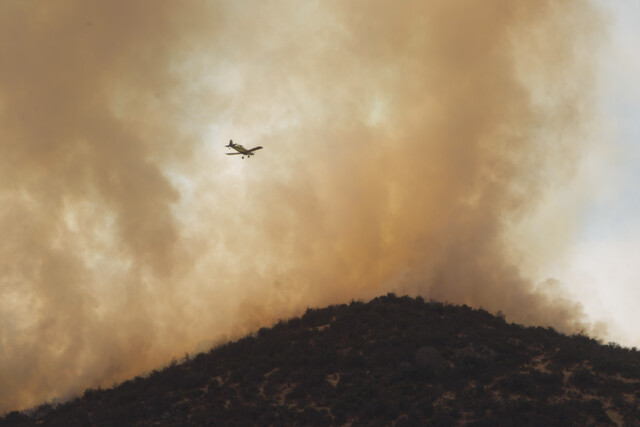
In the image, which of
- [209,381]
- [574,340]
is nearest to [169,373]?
[209,381]

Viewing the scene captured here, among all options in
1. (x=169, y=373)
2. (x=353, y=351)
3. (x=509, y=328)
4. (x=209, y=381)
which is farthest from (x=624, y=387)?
(x=169, y=373)

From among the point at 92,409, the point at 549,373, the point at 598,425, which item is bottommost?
the point at 598,425

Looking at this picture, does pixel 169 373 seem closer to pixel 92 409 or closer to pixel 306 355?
pixel 92 409

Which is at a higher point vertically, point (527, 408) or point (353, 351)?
point (353, 351)

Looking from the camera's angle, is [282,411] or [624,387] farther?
[282,411]

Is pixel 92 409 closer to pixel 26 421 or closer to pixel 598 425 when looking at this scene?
pixel 26 421

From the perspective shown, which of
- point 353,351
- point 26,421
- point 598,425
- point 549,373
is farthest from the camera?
point 26,421

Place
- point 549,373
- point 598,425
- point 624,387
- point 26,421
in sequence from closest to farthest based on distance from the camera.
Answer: point 598,425, point 624,387, point 549,373, point 26,421
